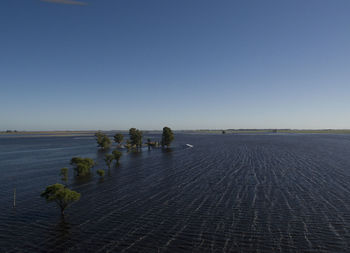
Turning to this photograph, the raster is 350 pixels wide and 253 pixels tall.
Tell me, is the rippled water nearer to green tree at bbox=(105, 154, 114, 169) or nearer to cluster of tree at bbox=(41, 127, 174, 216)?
cluster of tree at bbox=(41, 127, 174, 216)

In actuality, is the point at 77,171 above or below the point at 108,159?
below

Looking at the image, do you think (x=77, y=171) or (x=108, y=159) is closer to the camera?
(x=77, y=171)

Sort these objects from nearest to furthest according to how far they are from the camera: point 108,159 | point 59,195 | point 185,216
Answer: point 59,195 → point 185,216 → point 108,159

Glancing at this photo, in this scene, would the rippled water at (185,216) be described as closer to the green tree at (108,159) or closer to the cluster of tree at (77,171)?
the cluster of tree at (77,171)

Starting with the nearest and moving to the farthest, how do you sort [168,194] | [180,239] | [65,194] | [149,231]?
[180,239], [149,231], [65,194], [168,194]

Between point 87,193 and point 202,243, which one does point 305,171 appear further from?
point 87,193

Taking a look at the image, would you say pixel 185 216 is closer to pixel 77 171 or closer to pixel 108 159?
pixel 77 171

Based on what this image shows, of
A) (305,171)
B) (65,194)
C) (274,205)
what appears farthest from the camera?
(305,171)

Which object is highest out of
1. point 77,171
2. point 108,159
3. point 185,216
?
point 108,159

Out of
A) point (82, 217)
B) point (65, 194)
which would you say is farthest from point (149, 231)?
point (65, 194)

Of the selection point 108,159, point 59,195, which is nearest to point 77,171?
point 108,159

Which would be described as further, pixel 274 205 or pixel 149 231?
pixel 274 205
